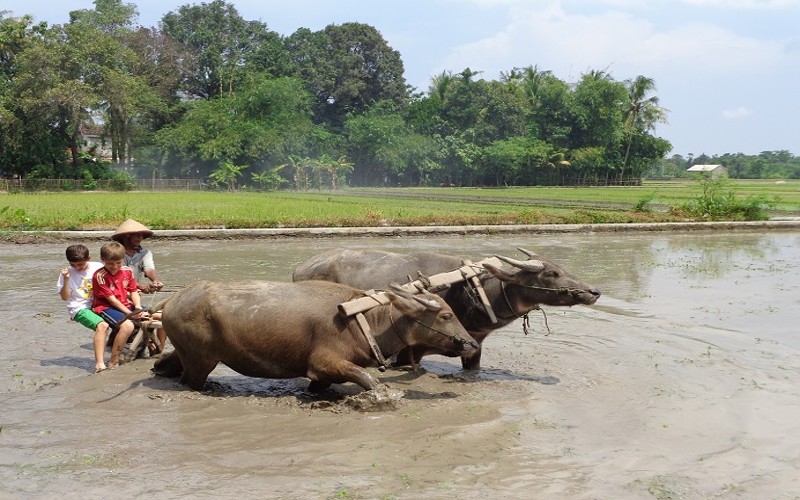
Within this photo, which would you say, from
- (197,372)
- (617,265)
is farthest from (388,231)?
(197,372)

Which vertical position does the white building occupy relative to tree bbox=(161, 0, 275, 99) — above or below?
below

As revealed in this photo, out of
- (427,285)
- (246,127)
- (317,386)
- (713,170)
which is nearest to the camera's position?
(317,386)

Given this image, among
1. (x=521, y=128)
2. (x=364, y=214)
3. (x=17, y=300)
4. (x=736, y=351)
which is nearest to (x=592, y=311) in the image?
(x=736, y=351)

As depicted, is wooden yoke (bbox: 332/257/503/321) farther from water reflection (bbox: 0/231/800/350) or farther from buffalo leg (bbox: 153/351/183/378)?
water reflection (bbox: 0/231/800/350)

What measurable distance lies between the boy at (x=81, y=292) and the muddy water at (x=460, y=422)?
363 millimetres

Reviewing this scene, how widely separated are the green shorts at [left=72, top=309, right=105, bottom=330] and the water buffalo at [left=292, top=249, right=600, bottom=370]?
69.4 inches

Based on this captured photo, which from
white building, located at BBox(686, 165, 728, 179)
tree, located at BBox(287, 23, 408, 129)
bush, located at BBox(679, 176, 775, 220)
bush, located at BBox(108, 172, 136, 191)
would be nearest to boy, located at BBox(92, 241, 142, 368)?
bush, located at BBox(679, 176, 775, 220)

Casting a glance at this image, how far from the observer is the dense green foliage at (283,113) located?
1671 inches

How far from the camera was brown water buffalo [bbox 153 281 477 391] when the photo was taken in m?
5.66

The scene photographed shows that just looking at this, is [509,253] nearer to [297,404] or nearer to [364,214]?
[364,214]

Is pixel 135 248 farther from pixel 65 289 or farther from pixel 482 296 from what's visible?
pixel 482 296

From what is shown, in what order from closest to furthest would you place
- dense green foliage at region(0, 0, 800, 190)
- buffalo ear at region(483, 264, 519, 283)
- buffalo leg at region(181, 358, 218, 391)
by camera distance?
buffalo leg at region(181, 358, 218, 391) → buffalo ear at region(483, 264, 519, 283) → dense green foliage at region(0, 0, 800, 190)

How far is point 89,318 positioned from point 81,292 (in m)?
0.26

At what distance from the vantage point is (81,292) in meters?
6.72
